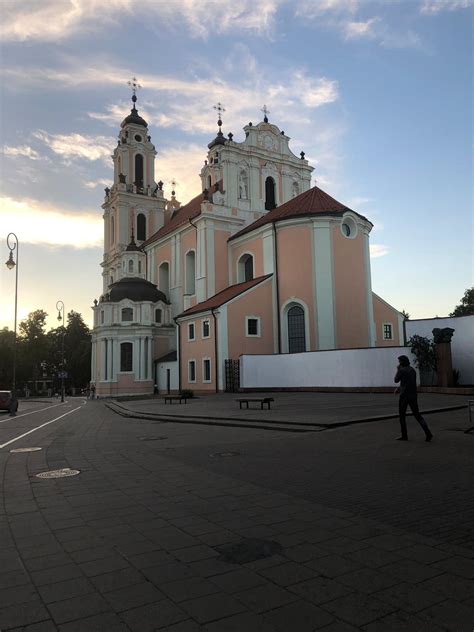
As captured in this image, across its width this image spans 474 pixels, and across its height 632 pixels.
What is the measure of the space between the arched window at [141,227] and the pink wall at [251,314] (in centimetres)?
2959

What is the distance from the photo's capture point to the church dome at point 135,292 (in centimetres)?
5303

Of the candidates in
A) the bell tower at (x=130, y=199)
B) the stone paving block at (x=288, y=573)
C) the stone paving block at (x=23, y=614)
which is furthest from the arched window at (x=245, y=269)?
the stone paving block at (x=23, y=614)

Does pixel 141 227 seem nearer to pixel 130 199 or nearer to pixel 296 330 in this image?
pixel 130 199

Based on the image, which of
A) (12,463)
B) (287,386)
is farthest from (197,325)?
(12,463)

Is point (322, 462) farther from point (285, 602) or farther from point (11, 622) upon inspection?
point (11, 622)

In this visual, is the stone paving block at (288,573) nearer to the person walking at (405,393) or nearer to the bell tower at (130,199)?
the person walking at (405,393)

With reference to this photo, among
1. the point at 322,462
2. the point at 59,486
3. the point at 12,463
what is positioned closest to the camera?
the point at 59,486

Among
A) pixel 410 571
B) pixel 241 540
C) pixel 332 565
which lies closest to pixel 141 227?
pixel 241 540

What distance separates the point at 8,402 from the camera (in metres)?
28.0

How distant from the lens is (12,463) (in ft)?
30.5

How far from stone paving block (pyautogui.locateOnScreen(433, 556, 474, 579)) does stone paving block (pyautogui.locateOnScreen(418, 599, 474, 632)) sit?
522 mm

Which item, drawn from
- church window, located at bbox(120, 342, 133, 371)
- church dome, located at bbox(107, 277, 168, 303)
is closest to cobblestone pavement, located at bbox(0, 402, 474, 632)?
church window, located at bbox(120, 342, 133, 371)

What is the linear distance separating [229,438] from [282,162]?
42730 millimetres

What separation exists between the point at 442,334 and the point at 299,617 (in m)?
24.7
